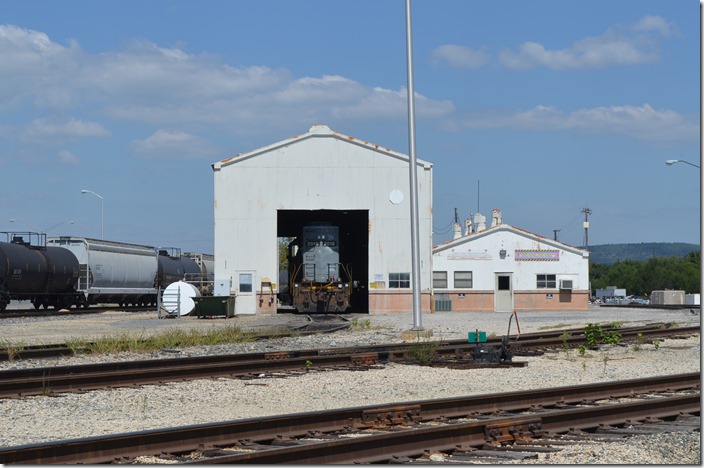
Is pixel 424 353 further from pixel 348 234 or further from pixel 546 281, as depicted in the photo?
pixel 546 281

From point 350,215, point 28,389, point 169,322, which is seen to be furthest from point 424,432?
point 350,215

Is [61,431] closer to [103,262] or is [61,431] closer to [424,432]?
[424,432]

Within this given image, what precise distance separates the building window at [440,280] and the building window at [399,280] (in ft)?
25.3

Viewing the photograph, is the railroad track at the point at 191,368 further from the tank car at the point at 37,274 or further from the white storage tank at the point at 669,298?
the white storage tank at the point at 669,298

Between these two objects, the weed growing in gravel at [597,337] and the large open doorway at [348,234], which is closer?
the weed growing in gravel at [597,337]

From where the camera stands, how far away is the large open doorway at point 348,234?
4881 centimetres

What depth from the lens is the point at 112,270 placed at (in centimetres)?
5031

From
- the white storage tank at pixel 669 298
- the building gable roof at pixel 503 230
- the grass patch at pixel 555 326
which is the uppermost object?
the building gable roof at pixel 503 230

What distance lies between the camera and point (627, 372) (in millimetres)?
17234

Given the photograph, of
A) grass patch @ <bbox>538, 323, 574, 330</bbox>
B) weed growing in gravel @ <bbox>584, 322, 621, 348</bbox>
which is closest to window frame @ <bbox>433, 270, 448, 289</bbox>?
grass patch @ <bbox>538, 323, 574, 330</bbox>

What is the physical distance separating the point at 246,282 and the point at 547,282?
17.8m

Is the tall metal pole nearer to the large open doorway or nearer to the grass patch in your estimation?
the grass patch

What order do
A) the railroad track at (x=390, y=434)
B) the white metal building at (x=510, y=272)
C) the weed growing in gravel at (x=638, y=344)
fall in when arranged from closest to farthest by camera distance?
1. the railroad track at (x=390, y=434)
2. the weed growing in gravel at (x=638, y=344)
3. the white metal building at (x=510, y=272)

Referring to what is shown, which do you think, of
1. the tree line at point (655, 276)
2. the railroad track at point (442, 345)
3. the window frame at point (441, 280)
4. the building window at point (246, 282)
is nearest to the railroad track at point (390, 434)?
the railroad track at point (442, 345)
